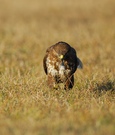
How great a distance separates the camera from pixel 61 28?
17625 millimetres

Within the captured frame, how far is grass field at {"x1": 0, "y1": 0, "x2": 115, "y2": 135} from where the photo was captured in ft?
15.8

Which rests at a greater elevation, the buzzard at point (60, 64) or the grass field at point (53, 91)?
the buzzard at point (60, 64)

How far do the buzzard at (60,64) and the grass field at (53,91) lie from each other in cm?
20

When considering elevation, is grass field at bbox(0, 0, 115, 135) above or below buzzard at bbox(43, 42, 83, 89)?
below

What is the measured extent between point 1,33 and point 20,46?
2.13m

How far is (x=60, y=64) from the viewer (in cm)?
682

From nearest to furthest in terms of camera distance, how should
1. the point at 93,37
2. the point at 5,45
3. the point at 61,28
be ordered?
the point at 5,45
the point at 93,37
the point at 61,28

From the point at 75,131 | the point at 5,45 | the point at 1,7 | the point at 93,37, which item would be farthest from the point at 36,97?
the point at 1,7

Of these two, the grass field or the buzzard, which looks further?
the buzzard

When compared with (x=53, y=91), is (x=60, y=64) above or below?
above

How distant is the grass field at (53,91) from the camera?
482cm

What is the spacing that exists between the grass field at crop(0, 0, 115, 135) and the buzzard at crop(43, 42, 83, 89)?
0.20 metres

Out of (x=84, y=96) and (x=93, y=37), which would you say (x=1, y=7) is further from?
(x=84, y=96)

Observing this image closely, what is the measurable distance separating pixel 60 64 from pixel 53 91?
0.42m
